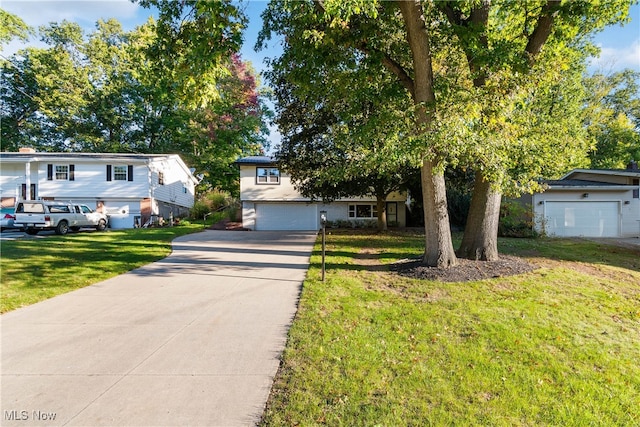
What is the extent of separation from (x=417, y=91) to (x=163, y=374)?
23.5 ft

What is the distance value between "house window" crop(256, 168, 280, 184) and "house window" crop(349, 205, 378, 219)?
5.45 metres

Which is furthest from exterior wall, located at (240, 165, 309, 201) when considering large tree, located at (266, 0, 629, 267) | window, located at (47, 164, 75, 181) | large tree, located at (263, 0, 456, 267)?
large tree, located at (266, 0, 629, 267)

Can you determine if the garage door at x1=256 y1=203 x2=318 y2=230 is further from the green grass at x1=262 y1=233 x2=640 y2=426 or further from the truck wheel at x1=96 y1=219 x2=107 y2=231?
the green grass at x1=262 y1=233 x2=640 y2=426

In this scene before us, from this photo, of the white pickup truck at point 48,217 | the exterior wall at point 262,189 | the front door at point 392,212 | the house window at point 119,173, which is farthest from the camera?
the house window at point 119,173

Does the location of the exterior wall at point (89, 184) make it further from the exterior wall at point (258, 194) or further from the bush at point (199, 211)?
the exterior wall at point (258, 194)

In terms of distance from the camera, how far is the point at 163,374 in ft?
11.6

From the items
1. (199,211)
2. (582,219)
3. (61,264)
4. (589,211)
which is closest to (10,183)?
(199,211)

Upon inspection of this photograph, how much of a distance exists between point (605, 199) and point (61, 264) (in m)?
23.0

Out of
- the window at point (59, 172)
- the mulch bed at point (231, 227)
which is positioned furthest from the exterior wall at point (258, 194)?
the window at point (59, 172)

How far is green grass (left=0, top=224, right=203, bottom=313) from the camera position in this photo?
6543 mm

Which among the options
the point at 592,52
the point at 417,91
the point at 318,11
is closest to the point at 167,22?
the point at 318,11

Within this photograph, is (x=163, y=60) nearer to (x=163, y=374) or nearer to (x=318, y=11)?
(x=318, y=11)

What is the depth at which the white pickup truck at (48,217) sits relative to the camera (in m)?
16.4

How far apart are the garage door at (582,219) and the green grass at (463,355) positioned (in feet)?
37.5
